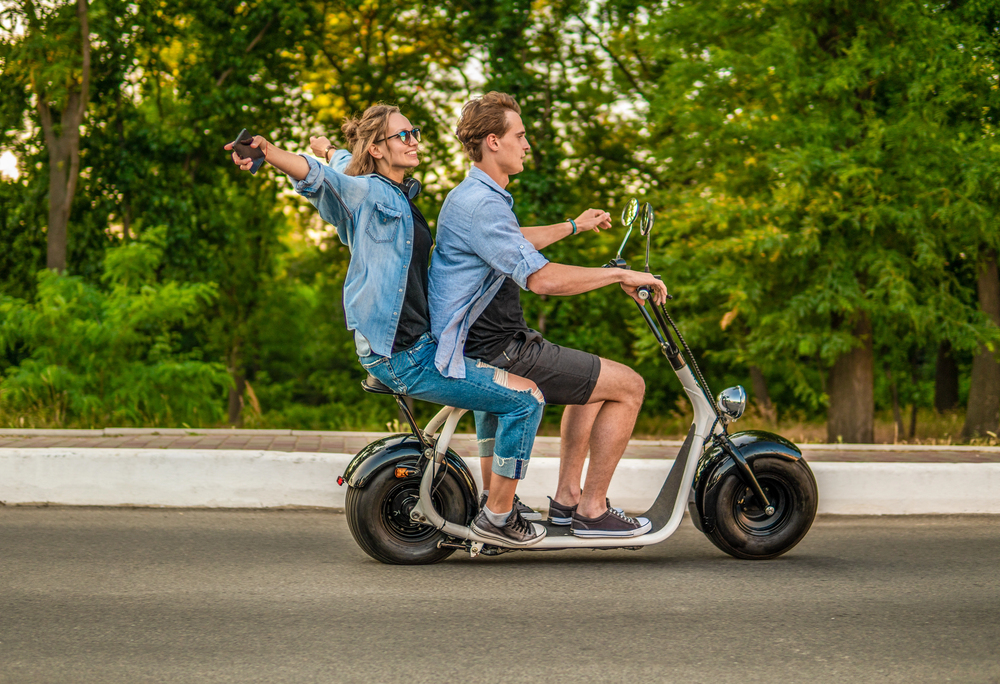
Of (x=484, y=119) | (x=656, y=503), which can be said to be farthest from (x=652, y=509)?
(x=484, y=119)

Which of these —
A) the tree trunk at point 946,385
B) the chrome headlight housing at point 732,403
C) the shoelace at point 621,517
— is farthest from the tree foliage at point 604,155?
the chrome headlight housing at point 732,403

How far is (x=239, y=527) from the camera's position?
5391mm

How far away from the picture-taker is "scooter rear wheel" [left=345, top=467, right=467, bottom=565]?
4.44 metres

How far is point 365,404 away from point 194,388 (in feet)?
48.6

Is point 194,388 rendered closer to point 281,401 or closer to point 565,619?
point 565,619

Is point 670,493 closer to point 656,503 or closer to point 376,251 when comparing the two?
point 656,503

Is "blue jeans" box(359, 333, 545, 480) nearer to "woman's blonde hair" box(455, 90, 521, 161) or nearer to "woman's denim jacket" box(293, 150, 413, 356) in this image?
"woman's denim jacket" box(293, 150, 413, 356)

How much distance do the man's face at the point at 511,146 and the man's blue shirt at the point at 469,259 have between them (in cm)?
11

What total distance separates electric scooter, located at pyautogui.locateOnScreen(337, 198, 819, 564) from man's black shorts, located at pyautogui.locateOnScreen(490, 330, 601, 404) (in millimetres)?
384

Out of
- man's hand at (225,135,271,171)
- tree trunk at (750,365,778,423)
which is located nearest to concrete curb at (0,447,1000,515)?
man's hand at (225,135,271,171)

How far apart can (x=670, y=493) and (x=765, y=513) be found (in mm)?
500

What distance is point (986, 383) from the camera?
14586 mm

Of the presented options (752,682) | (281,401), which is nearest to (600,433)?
(752,682)

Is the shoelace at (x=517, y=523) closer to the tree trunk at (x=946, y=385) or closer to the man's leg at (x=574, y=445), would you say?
the man's leg at (x=574, y=445)
